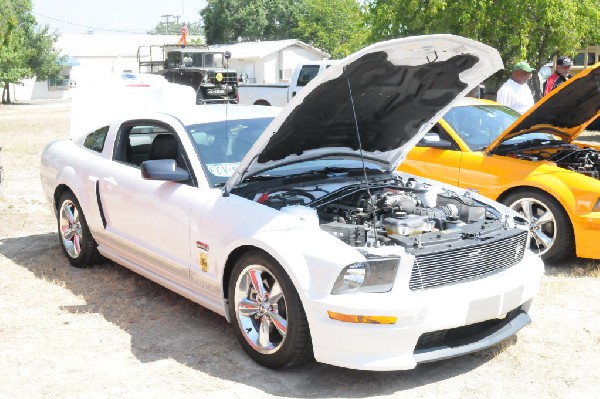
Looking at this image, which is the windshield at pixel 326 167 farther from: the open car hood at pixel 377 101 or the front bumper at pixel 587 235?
the front bumper at pixel 587 235

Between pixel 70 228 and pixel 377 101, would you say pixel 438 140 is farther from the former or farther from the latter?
pixel 70 228

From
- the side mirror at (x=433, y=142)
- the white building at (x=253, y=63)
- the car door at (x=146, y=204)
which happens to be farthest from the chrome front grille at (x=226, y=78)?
the white building at (x=253, y=63)

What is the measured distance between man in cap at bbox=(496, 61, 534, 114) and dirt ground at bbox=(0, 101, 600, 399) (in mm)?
3717

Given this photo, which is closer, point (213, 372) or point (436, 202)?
point (213, 372)

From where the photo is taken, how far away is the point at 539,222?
6426mm

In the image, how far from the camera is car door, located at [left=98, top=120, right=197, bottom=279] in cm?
497

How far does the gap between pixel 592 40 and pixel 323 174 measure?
24440 millimetres

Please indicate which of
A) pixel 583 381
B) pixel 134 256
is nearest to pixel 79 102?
pixel 134 256

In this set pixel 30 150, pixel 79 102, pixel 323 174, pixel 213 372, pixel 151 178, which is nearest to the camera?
pixel 213 372

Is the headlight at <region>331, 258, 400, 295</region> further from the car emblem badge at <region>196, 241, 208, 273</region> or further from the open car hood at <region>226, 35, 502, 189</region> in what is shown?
the car emblem badge at <region>196, 241, 208, 273</region>

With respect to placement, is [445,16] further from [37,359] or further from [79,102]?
[37,359]

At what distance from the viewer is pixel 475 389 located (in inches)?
159

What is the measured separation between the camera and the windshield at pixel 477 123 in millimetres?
7395

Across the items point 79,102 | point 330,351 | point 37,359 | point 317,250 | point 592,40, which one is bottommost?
point 37,359
